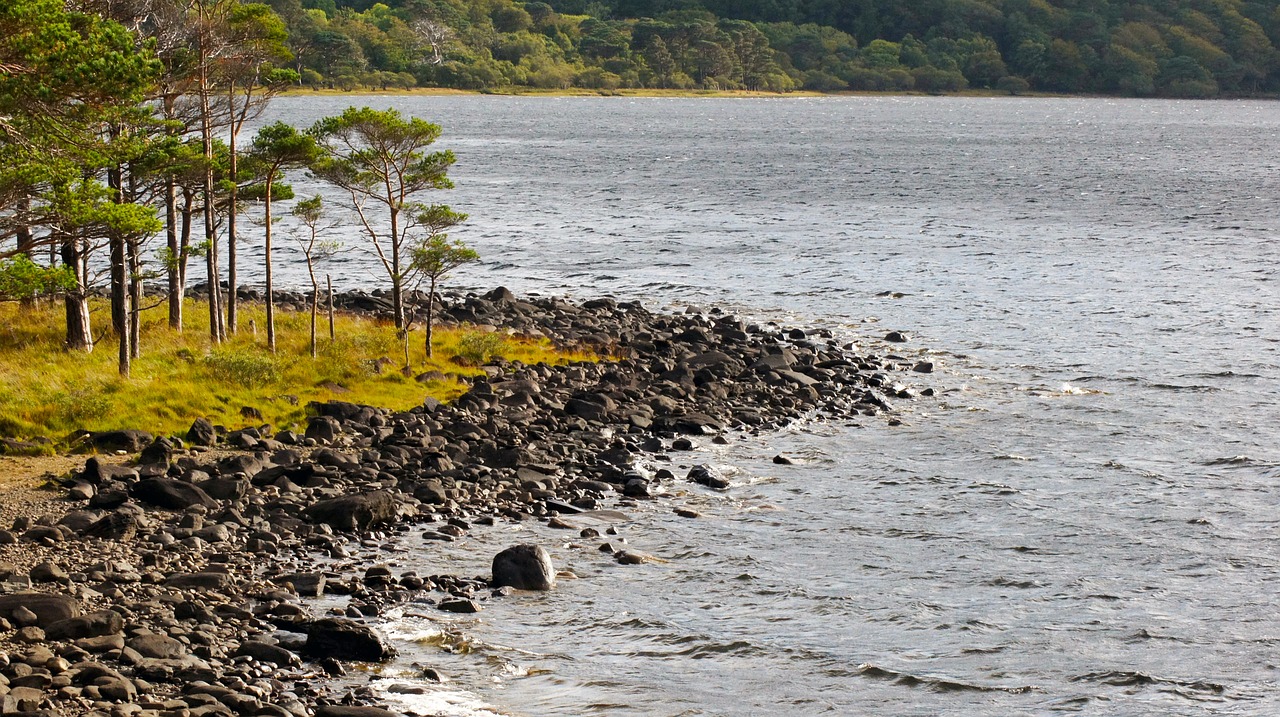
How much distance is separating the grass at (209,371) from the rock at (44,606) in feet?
35.7

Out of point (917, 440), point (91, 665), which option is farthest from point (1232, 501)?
point (91, 665)

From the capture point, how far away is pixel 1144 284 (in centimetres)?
6166

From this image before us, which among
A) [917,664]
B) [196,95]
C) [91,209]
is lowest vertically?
[917,664]

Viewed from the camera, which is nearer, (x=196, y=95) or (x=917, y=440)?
(x=917, y=440)

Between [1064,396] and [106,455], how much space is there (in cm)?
2600

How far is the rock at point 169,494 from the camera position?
24.1 m

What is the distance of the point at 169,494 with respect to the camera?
79.2 feet

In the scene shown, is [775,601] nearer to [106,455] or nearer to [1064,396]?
[106,455]

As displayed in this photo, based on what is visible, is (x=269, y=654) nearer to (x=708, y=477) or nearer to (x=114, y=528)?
(x=114, y=528)

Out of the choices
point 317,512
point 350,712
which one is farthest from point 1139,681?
point 317,512

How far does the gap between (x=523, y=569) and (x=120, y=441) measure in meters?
11.4

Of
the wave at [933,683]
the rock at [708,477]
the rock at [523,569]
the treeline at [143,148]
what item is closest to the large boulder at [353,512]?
the rock at [523,569]

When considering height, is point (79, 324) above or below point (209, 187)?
below

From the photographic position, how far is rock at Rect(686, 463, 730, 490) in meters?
28.4
